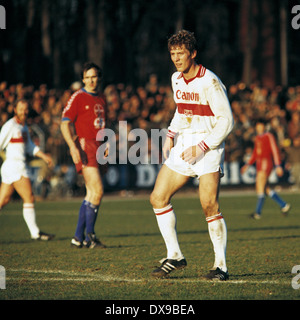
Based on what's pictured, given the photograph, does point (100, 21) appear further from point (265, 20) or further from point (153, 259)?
point (153, 259)

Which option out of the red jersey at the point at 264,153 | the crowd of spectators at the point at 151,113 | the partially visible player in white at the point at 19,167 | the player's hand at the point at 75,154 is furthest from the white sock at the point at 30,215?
the crowd of spectators at the point at 151,113

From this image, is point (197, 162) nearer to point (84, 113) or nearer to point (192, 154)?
point (192, 154)

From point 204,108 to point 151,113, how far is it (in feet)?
43.3

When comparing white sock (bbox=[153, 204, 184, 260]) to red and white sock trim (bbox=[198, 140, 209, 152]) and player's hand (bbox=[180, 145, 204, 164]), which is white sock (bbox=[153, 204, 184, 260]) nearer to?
player's hand (bbox=[180, 145, 204, 164])

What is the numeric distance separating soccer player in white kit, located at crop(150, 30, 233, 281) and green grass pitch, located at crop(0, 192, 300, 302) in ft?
1.37

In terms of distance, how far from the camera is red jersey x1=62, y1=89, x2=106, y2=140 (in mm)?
9484

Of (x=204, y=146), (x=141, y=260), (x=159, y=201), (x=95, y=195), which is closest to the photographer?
(x=204, y=146)

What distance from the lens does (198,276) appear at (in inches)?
273

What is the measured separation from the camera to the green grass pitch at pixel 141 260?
6.09m

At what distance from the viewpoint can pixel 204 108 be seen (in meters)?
6.77

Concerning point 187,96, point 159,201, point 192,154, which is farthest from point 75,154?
point 192,154

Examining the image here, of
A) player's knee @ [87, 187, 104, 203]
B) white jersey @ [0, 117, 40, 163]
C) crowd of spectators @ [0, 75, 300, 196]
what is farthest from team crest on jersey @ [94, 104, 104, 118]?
crowd of spectators @ [0, 75, 300, 196]
